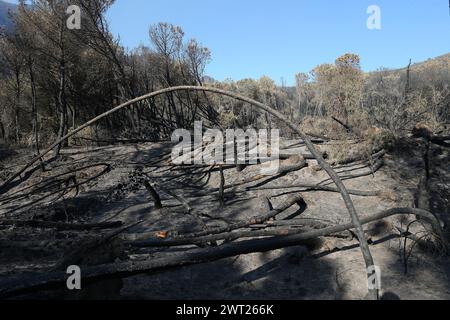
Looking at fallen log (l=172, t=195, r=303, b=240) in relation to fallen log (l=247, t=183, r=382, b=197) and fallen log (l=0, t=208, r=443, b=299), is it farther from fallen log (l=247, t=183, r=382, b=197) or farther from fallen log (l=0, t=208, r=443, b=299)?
fallen log (l=0, t=208, r=443, b=299)

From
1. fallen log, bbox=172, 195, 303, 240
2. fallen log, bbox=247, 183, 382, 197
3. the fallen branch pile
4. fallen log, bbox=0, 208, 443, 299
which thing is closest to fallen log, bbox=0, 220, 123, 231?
the fallen branch pile

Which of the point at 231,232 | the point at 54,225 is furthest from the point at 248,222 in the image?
the point at 54,225

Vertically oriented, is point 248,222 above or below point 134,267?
below

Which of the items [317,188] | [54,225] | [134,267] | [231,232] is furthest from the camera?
[317,188]

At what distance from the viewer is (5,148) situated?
505 inches

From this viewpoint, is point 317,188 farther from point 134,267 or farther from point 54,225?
point 134,267

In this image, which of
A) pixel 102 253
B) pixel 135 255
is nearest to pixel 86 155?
pixel 135 255

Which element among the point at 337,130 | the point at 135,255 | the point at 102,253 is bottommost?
the point at 135,255

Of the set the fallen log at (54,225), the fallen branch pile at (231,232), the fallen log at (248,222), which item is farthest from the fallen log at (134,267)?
the fallen log at (54,225)

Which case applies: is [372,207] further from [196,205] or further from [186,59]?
[186,59]

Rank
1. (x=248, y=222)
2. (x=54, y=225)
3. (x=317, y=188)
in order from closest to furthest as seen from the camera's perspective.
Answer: (x=248, y=222)
(x=54, y=225)
(x=317, y=188)

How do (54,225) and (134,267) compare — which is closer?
(134,267)

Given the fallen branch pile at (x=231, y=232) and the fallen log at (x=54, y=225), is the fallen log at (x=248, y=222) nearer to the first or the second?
the fallen branch pile at (x=231, y=232)
